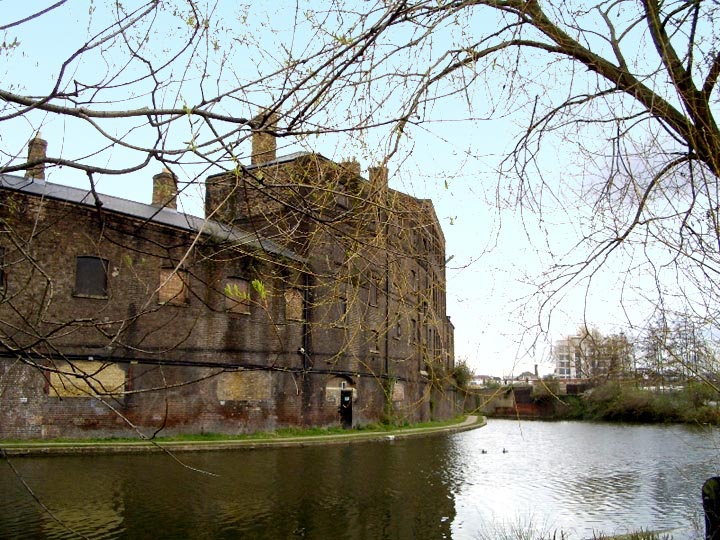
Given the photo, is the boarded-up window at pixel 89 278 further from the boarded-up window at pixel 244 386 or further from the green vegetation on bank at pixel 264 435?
the boarded-up window at pixel 244 386

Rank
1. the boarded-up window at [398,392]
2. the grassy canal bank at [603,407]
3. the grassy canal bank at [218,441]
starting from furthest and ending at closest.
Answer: the grassy canal bank at [603,407] → the boarded-up window at [398,392] → the grassy canal bank at [218,441]

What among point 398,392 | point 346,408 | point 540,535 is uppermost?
point 398,392

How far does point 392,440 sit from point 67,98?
19.5 metres

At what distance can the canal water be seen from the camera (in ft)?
25.4

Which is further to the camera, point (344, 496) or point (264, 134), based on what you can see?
point (344, 496)

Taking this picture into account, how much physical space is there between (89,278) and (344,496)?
1099 centimetres

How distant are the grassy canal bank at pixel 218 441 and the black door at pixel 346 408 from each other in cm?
50

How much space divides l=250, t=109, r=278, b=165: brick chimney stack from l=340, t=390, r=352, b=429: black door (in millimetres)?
20655

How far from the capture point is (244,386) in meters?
20.2

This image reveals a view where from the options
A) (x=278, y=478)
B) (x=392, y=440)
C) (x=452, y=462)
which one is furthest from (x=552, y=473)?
(x=392, y=440)

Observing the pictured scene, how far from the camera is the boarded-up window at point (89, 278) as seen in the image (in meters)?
17.4

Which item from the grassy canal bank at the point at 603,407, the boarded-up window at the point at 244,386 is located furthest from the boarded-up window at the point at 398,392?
the boarded-up window at the point at 244,386

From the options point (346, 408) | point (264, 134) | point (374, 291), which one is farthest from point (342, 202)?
point (346, 408)

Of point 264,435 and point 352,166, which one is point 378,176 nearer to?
point 352,166
